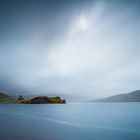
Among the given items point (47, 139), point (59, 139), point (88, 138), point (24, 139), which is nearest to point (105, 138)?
point (88, 138)

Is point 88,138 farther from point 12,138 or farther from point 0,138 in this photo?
point 0,138

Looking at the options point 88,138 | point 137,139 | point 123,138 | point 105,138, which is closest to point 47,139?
point 88,138

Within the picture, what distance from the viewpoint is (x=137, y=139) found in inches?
1211

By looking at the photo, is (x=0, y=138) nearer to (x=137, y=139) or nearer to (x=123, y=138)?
(x=123, y=138)

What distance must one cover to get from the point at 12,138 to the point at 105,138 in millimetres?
17987

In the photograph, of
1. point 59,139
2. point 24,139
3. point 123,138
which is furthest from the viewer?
point 123,138

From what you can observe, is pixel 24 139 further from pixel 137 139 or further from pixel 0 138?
pixel 137 139

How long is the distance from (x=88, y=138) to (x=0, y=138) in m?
16.6

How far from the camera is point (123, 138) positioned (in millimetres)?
31656

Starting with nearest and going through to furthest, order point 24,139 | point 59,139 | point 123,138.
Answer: point 24,139
point 59,139
point 123,138

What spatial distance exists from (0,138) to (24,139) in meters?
4.34

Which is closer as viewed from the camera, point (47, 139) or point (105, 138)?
point (47, 139)

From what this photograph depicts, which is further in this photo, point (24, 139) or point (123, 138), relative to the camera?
point (123, 138)

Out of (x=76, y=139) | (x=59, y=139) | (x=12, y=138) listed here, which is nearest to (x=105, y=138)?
(x=76, y=139)
